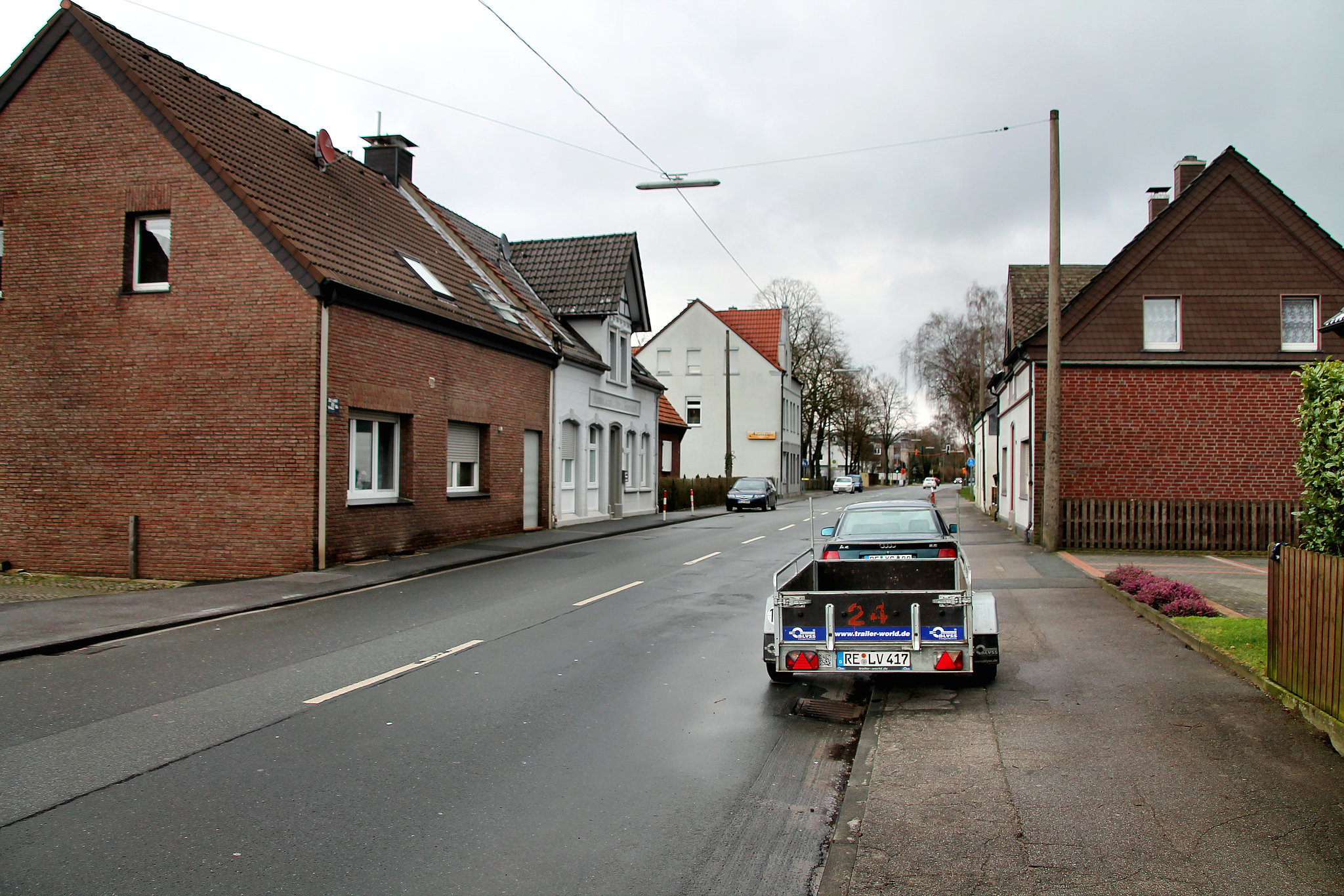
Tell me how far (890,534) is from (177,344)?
39.1 feet

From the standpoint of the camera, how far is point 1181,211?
19.9 metres

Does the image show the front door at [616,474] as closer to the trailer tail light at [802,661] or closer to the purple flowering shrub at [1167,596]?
the purple flowering shrub at [1167,596]

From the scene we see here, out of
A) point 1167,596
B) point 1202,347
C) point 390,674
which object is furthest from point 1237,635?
point 1202,347

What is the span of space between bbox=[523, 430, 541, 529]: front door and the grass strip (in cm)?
1646

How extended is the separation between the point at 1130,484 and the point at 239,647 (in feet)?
58.0

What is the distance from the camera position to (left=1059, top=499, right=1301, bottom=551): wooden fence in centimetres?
1847

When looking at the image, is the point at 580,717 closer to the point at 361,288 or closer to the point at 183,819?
the point at 183,819

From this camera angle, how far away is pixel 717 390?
6000 cm

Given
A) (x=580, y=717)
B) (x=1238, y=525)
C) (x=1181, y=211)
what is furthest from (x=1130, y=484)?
(x=580, y=717)

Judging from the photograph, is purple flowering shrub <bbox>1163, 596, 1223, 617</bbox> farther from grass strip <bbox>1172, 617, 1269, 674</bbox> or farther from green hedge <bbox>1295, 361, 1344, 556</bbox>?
green hedge <bbox>1295, 361, 1344, 556</bbox>

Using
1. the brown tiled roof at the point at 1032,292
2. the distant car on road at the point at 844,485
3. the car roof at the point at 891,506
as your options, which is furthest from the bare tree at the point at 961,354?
the car roof at the point at 891,506

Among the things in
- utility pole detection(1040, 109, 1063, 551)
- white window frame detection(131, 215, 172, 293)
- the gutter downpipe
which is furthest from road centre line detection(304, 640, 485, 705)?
utility pole detection(1040, 109, 1063, 551)

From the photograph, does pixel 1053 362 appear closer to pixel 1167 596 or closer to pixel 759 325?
pixel 1167 596

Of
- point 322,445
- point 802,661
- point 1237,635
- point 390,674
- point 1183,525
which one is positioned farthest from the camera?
point 1183,525
